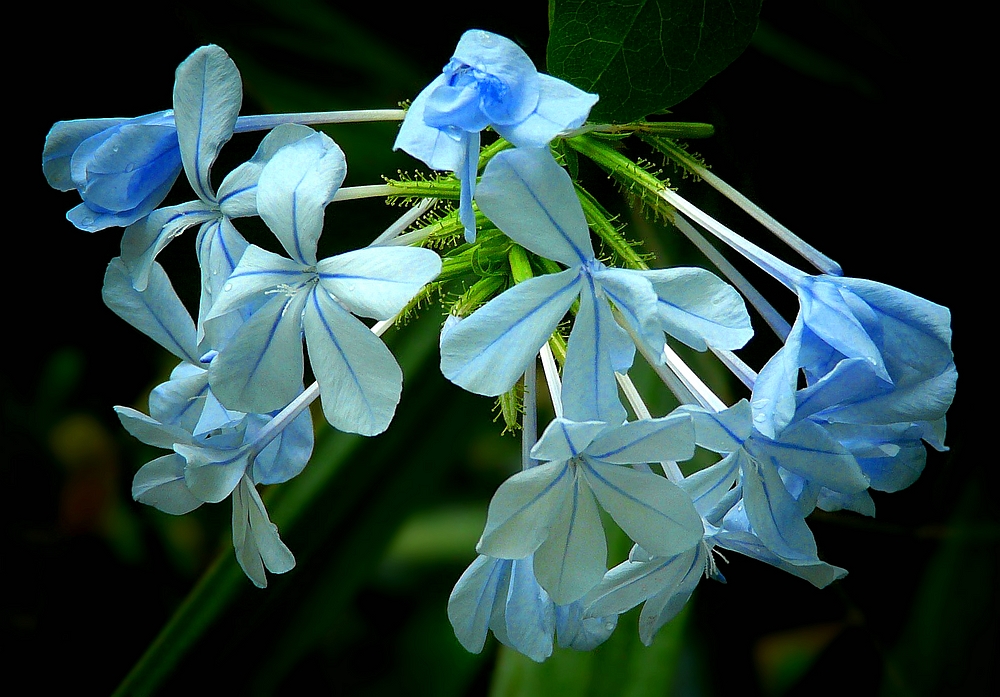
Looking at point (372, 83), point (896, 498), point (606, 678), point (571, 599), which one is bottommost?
point (606, 678)

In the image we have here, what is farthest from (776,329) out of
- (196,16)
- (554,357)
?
(196,16)

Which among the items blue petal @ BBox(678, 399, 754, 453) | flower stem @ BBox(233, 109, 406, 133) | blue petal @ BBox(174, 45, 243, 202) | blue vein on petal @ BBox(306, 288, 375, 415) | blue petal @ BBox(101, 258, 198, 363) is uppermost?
blue petal @ BBox(174, 45, 243, 202)

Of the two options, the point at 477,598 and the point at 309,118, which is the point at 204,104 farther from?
the point at 477,598

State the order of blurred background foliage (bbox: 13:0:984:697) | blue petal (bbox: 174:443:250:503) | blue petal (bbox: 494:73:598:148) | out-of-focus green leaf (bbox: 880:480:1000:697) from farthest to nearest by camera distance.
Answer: out-of-focus green leaf (bbox: 880:480:1000:697) → blurred background foliage (bbox: 13:0:984:697) → blue petal (bbox: 174:443:250:503) → blue petal (bbox: 494:73:598:148)

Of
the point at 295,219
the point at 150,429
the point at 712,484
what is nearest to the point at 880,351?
the point at 712,484

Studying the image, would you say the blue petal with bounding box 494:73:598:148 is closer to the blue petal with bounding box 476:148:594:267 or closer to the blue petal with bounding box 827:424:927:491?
the blue petal with bounding box 476:148:594:267

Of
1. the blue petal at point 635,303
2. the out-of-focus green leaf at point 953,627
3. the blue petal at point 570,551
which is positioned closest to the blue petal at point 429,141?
the blue petal at point 635,303

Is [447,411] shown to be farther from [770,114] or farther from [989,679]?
[989,679]

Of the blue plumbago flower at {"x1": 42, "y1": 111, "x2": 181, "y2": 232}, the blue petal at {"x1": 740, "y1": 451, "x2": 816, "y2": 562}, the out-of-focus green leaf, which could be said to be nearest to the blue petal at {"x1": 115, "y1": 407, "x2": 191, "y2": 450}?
the blue plumbago flower at {"x1": 42, "y1": 111, "x2": 181, "y2": 232}
